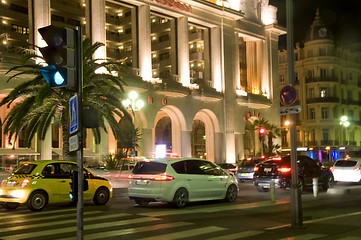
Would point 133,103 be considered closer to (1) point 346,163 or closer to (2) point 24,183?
(1) point 346,163

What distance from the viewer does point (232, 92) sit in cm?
4881

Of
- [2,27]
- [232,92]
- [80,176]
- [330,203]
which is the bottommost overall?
[330,203]

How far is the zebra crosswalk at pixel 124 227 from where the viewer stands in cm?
1020

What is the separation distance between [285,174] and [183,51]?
86.2ft

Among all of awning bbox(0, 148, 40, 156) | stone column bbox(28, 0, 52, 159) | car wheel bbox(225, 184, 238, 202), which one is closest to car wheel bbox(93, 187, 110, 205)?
car wheel bbox(225, 184, 238, 202)

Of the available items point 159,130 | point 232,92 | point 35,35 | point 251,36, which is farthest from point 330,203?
point 159,130

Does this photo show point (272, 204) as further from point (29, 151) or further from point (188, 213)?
point (29, 151)

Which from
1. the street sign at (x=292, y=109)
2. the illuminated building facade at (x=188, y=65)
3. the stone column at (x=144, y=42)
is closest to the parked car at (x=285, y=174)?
the street sign at (x=292, y=109)

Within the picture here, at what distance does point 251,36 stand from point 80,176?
47.0 m

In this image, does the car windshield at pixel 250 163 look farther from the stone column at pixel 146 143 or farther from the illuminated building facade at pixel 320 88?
the illuminated building facade at pixel 320 88

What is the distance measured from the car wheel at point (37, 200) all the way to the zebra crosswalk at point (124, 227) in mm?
227

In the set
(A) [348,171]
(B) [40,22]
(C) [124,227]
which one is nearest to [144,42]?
(B) [40,22]

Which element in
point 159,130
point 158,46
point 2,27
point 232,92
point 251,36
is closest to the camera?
point 232,92

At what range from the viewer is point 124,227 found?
37.8ft
